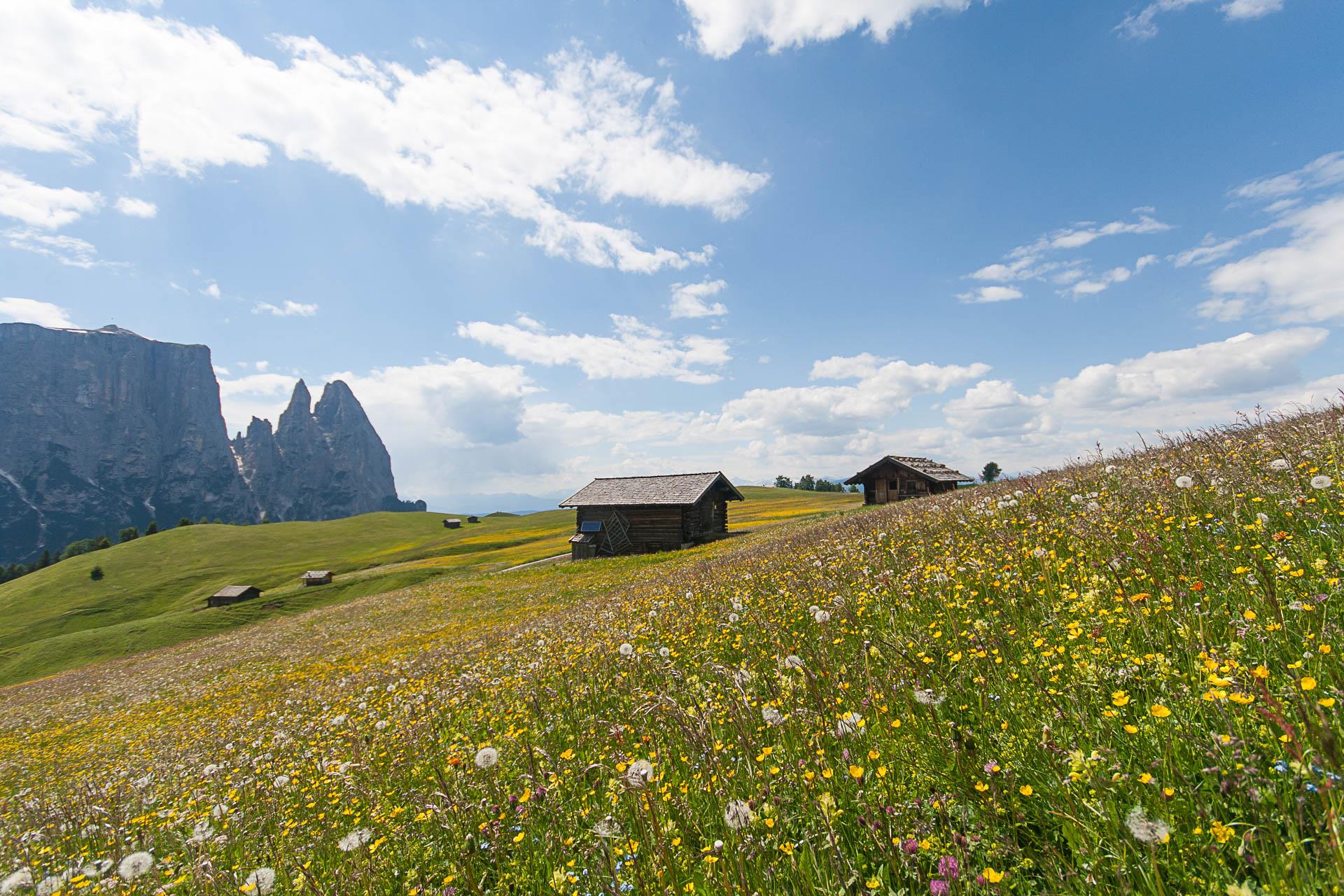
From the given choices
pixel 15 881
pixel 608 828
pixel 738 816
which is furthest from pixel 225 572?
pixel 738 816

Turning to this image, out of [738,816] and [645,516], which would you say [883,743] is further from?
[645,516]

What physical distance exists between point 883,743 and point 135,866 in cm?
531

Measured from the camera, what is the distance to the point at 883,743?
3.51m

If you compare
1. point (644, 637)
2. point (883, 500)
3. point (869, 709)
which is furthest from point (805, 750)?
point (883, 500)

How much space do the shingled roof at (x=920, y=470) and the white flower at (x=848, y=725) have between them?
50.9 metres

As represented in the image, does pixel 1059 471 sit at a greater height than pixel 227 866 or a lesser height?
greater

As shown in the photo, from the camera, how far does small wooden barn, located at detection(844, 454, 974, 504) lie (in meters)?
50.7

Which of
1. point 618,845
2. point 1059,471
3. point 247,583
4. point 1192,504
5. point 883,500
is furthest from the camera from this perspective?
point 247,583

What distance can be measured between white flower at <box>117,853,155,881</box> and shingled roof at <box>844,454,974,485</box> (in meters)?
52.1

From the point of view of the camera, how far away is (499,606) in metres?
23.9

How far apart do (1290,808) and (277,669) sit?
23.7 meters

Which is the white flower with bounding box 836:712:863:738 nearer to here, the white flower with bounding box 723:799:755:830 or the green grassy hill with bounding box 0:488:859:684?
the white flower with bounding box 723:799:755:830

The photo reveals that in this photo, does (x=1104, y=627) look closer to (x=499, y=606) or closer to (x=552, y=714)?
(x=552, y=714)

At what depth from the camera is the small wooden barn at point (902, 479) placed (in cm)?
5069
